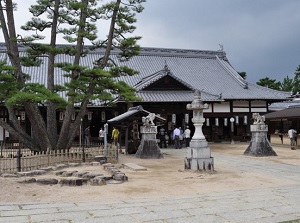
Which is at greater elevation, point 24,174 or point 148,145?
point 148,145

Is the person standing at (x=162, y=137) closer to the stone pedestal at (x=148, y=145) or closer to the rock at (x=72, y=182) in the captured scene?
the stone pedestal at (x=148, y=145)

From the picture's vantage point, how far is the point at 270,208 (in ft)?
22.2

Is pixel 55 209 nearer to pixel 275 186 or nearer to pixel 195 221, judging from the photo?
pixel 195 221

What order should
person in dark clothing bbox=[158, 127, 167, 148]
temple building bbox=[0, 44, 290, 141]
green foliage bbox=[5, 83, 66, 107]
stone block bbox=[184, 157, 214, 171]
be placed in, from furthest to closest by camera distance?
1. temple building bbox=[0, 44, 290, 141]
2. person in dark clothing bbox=[158, 127, 167, 148]
3. green foliage bbox=[5, 83, 66, 107]
4. stone block bbox=[184, 157, 214, 171]

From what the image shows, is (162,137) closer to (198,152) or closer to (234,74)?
(198,152)

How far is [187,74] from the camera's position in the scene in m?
32.7

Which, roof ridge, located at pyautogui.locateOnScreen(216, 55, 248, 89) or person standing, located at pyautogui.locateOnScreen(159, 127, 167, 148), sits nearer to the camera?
person standing, located at pyautogui.locateOnScreen(159, 127, 167, 148)

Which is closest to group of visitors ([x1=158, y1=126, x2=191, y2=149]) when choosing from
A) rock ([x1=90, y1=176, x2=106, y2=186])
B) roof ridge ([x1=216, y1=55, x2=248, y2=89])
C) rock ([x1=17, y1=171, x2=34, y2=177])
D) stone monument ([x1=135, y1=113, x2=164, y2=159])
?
stone monument ([x1=135, y1=113, x2=164, y2=159])

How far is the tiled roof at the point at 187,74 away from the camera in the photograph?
27.4m

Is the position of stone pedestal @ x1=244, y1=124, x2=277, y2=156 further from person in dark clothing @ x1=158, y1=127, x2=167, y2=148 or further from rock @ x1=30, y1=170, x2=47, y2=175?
rock @ x1=30, y1=170, x2=47, y2=175

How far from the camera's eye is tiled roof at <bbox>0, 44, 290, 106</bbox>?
89.8 feet

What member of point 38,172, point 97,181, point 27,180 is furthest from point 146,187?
point 38,172

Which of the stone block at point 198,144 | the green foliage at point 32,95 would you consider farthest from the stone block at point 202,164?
the green foliage at point 32,95

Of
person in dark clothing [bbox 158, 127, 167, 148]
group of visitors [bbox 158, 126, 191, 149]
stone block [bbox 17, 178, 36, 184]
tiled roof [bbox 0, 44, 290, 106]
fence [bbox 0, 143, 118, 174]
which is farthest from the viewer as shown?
tiled roof [bbox 0, 44, 290, 106]
